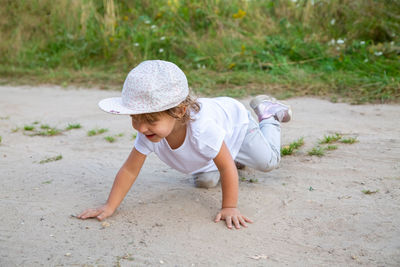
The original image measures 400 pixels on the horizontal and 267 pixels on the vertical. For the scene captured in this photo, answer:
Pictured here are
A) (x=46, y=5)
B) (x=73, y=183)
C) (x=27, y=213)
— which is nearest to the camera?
(x=27, y=213)

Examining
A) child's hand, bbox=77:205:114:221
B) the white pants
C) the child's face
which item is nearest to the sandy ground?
child's hand, bbox=77:205:114:221

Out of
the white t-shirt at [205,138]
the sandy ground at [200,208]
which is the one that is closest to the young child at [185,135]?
the white t-shirt at [205,138]

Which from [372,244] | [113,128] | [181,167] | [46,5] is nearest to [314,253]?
[372,244]

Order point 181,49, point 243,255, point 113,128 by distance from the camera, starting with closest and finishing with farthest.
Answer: point 243,255 → point 113,128 → point 181,49

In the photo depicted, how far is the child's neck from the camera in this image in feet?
8.79

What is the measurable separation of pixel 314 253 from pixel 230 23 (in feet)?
17.6

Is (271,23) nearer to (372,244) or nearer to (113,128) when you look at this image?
(113,128)

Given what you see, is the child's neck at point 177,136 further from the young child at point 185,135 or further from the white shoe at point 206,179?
the white shoe at point 206,179

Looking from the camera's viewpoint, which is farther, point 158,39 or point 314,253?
point 158,39

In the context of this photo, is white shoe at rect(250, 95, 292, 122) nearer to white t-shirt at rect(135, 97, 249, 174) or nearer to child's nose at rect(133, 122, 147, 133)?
white t-shirt at rect(135, 97, 249, 174)

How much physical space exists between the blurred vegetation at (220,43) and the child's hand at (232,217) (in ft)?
9.49

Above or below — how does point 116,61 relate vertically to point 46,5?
below

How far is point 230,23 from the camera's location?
23.6 ft

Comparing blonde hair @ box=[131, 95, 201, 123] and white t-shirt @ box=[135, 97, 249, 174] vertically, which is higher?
blonde hair @ box=[131, 95, 201, 123]
